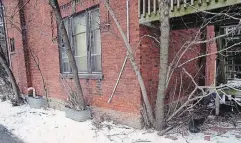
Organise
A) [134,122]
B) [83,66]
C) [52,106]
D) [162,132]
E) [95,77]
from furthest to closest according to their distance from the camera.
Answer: [52,106] → [83,66] → [95,77] → [134,122] → [162,132]

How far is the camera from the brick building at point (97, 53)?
5.86 m

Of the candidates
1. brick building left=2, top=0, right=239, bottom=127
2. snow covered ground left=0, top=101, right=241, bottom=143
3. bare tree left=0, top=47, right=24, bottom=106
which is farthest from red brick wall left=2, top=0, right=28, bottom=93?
snow covered ground left=0, top=101, right=241, bottom=143

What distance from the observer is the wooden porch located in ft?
13.7

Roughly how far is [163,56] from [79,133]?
9.85 feet

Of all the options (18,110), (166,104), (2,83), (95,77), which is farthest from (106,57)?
(2,83)

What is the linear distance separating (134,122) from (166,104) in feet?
3.94

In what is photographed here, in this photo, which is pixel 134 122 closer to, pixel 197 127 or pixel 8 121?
pixel 197 127

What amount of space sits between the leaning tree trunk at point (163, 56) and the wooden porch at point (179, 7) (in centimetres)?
26

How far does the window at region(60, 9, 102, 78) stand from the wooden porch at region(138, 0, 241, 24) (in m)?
1.86

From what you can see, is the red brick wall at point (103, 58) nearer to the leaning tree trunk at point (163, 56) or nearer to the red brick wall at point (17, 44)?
the leaning tree trunk at point (163, 56)

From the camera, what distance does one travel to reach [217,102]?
262 inches

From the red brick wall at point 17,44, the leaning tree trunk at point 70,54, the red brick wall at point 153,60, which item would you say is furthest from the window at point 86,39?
the red brick wall at point 17,44

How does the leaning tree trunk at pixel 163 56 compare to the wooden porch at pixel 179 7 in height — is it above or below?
below

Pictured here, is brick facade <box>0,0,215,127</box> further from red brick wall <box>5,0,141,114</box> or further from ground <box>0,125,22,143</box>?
ground <box>0,125,22,143</box>
